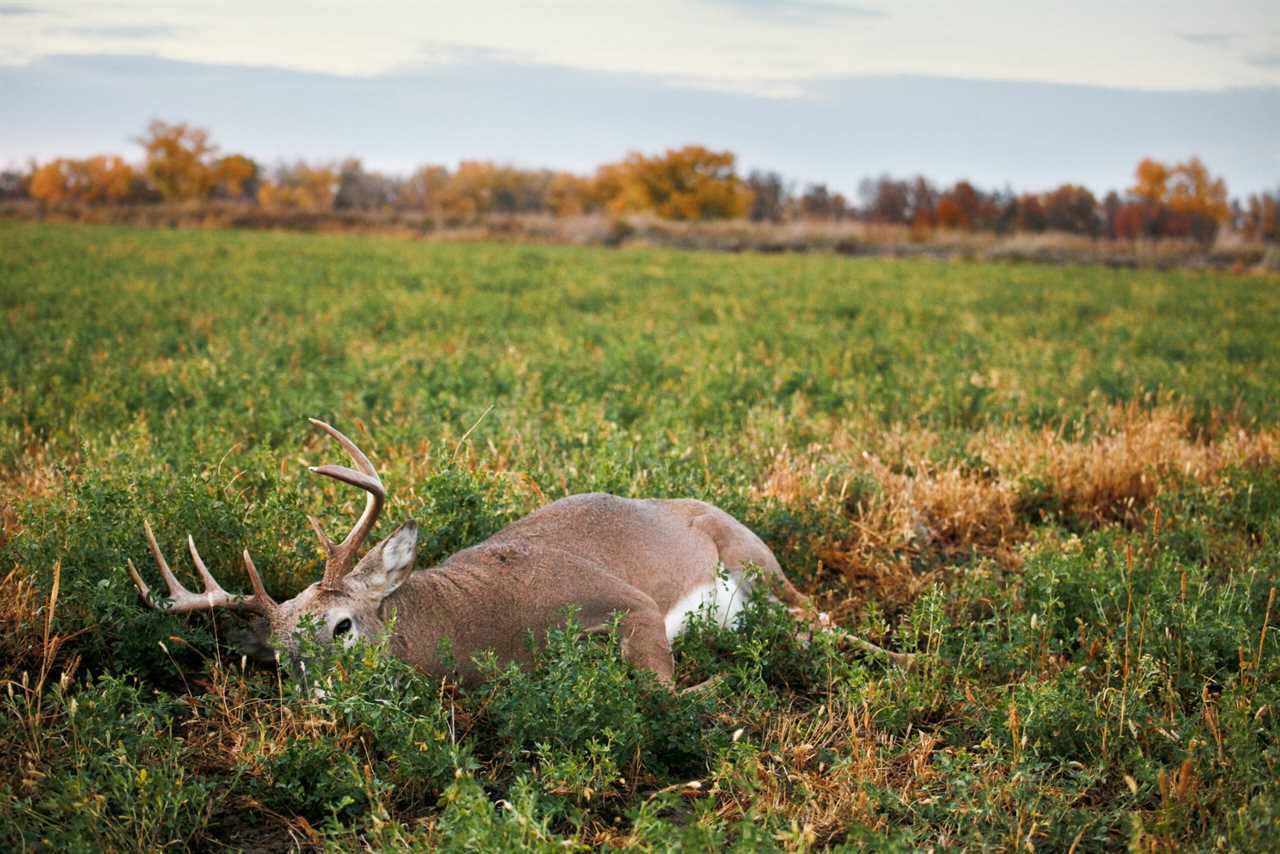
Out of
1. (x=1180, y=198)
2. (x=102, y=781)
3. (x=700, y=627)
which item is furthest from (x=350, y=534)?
(x=1180, y=198)

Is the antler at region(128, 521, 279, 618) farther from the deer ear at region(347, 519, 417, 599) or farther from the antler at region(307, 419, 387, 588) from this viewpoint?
the deer ear at region(347, 519, 417, 599)

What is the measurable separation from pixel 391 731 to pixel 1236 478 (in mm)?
6065

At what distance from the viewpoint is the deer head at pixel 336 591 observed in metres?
4.28

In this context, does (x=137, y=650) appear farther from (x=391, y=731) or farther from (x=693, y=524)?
(x=693, y=524)

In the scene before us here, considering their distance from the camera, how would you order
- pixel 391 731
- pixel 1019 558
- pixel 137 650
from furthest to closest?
pixel 1019 558
pixel 137 650
pixel 391 731

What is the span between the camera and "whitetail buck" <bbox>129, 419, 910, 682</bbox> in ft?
14.3

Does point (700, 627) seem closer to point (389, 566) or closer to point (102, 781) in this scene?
point (389, 566)

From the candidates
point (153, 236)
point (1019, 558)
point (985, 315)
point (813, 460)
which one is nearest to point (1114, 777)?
point (1019, 558)

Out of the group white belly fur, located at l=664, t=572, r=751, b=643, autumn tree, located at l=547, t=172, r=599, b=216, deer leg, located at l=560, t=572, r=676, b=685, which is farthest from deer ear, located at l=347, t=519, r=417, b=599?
autumn tree, located at l=547, t=172, r=599, b=216

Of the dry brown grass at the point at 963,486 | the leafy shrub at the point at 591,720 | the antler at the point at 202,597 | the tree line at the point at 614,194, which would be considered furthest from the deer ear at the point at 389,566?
the tree line at the point at 614,194

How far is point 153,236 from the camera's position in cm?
3694

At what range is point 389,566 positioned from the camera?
4.52 m

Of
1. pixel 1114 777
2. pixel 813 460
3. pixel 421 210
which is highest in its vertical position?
pixel 421 210

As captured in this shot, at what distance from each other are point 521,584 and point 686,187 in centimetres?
8388
